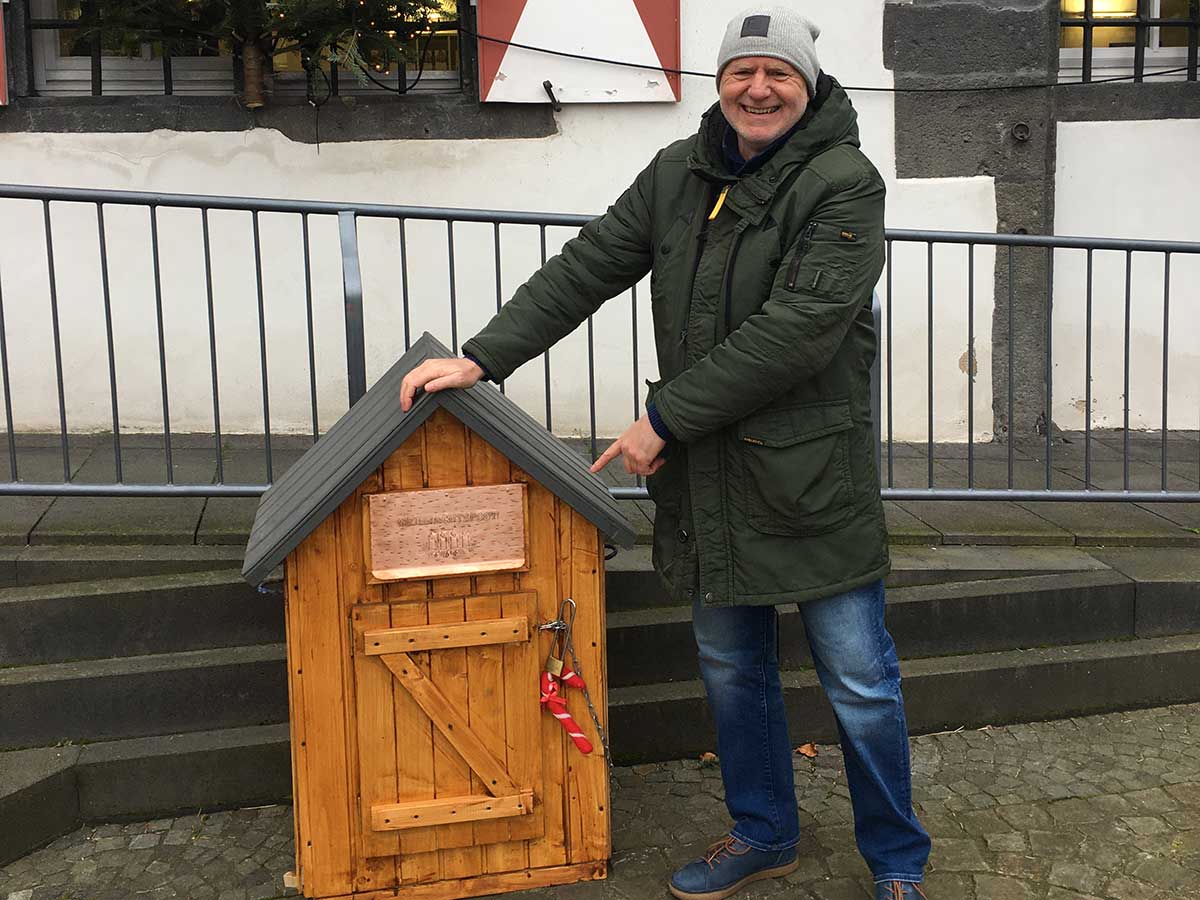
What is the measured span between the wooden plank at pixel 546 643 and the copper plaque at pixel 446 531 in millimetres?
43

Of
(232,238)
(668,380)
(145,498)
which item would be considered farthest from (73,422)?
(668,380)

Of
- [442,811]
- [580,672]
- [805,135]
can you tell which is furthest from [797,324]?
[442,811]

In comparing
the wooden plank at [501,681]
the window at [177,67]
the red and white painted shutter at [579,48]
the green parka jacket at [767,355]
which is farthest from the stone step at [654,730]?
the window at [177,67]

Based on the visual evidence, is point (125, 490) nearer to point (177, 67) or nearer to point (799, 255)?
point (799, 255)

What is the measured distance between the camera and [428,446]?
311 cm

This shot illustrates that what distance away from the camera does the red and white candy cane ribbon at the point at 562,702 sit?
326cm

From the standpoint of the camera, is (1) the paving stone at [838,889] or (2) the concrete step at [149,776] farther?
(2) the concrete step at [149,776]

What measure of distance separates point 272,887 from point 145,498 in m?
1.70

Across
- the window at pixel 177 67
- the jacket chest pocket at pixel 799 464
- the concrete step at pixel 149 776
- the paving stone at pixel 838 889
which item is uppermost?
the window at pixel 177 67

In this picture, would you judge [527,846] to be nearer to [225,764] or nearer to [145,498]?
[225,764]

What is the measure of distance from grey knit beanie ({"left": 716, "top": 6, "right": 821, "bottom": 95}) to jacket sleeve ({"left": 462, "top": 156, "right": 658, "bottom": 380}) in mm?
390

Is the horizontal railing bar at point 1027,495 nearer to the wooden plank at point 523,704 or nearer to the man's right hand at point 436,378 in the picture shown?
the wooden plank at point 523,704

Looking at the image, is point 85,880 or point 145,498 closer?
point 85,880

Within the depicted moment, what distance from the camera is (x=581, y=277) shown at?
3.23 meters
